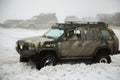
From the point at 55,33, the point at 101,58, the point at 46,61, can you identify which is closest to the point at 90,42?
the point at 101,58

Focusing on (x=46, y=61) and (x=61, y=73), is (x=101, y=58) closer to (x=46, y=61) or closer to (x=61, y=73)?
(x=46, y=61)

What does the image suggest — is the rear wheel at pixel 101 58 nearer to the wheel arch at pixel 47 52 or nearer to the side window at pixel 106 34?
the side window at pixel 106 34

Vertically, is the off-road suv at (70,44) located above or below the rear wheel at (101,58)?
above

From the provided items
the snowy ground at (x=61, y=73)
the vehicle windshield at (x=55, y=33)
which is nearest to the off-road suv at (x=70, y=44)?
the vehicle windshield at (x=55, y=33)

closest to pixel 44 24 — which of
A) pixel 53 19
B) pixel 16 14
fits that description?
pixel 53 19

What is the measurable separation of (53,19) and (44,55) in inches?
1110

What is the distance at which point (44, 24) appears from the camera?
33.8m

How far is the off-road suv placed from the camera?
8719 millimetres

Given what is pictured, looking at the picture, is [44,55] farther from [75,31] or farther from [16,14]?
[16,14]

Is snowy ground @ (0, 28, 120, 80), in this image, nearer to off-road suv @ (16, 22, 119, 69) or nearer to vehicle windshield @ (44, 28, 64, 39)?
off-road suv @ (16, 22, 119, 69)

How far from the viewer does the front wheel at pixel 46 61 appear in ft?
28.6

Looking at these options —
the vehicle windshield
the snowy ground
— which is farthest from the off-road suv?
the snowy ground

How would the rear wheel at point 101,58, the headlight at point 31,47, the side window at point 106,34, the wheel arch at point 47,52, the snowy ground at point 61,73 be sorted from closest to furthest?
1. the snowy ground at point 61,73
2. the headlight at point 31,47
3. the wheel arch at point 47,52
4. the rear wheel at point 101,58
5. the side window at point 106,34

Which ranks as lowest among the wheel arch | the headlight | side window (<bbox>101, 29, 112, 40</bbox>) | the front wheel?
the front wheel
